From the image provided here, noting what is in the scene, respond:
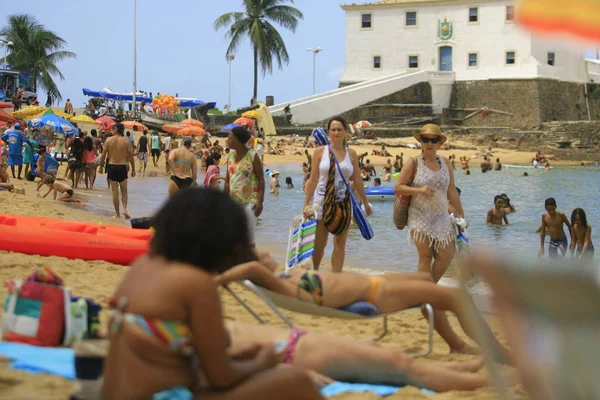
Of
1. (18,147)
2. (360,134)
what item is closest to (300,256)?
(18,147)

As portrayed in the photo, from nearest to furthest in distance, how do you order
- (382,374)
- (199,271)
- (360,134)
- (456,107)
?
(199,271) → (382,374) → (360,134) → (456,107)

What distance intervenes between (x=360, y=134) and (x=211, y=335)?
135 ft

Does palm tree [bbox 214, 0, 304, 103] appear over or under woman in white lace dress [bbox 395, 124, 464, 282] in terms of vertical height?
over

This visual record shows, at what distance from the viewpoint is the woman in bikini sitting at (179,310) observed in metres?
2.70

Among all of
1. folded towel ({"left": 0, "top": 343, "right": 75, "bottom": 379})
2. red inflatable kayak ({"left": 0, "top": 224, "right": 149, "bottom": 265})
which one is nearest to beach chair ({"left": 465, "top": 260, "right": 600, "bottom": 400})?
folded towel ({"left": 0, "top": 343, "right": 75, "bottom": 379})

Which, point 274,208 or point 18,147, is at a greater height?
point 18,147

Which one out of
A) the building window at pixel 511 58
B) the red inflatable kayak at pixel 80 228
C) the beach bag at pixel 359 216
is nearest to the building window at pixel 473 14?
the building window at pixel 511 58

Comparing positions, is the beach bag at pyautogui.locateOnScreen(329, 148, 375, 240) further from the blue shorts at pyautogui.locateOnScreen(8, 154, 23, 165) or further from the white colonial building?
the white colonial building

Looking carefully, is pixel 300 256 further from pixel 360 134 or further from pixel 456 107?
pixel 456 107

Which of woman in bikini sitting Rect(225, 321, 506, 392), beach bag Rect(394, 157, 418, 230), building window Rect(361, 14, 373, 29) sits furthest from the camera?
building window Rect(361, 14, 373, 29)

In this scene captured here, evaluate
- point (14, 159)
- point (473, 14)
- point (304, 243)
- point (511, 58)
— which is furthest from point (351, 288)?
point (473, 14)

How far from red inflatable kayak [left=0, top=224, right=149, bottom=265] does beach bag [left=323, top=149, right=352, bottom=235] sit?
1660mm

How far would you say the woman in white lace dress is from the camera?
19.9 ft

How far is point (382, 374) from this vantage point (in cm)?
402
